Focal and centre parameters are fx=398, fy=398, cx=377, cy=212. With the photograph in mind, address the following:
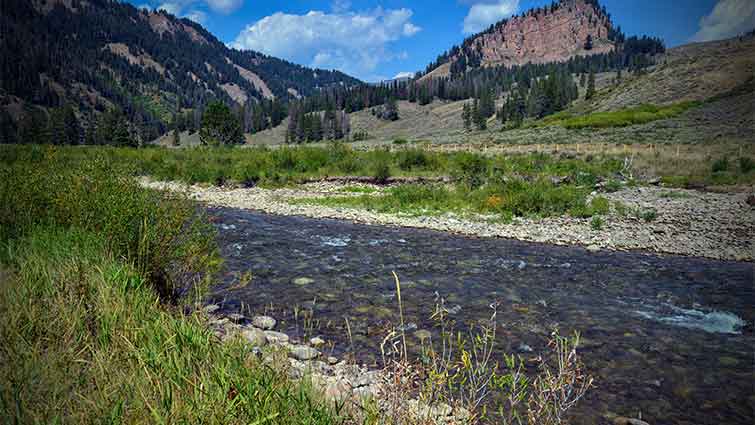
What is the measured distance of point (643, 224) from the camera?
551 inches

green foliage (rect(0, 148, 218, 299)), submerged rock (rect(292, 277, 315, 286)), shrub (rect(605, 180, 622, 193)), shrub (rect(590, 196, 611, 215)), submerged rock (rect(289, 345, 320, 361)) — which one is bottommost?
submerged rock (rect(292, 277, 315, 286))

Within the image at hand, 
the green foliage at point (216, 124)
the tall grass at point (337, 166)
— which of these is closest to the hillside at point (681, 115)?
the tall grass at point (337, 166)

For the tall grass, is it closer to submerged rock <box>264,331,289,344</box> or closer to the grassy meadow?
submerged rock <box>264,331,289,344</box>

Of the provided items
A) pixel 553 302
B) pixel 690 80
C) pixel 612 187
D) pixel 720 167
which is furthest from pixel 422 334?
pixel 690 80

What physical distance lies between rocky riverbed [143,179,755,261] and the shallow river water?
90 cm

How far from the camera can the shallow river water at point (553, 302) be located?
4.91 m

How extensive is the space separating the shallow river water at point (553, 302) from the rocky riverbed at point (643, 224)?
0.90 metres

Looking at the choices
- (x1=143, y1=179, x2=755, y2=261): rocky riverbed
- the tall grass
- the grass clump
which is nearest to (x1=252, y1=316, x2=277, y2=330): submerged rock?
(x1=143, y1=179, x2=755, y2=261): rocky riverbed

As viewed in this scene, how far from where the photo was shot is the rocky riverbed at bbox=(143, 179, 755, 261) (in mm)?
12000

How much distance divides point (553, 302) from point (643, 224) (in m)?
8.82

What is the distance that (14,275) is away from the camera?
12.7ft

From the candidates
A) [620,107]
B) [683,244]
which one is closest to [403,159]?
[683,244]

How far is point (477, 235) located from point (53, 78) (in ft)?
812

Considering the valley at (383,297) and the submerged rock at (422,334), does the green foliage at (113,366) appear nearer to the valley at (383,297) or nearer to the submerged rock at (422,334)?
the valley at (383,297)
